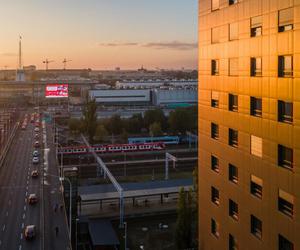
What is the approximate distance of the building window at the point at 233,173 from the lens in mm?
9391

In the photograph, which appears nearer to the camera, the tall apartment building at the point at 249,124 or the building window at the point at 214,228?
the tall apartment building at the point at 249,124

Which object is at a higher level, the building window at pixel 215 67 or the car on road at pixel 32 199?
the building window at pixel 215 67

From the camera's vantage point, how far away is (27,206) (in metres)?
20.8

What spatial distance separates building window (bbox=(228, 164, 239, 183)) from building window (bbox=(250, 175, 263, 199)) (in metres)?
0.68

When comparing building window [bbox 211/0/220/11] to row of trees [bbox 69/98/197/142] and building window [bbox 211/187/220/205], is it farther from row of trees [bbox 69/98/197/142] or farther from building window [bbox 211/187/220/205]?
row of trees [bbox 69/98/197/142]

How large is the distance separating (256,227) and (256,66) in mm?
3269

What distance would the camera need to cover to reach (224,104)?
32.0 ft

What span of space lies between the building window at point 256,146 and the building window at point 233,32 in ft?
7.30

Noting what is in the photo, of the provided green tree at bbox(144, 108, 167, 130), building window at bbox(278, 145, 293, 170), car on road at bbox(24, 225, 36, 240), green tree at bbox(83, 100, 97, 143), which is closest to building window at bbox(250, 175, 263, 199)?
building window at bbox(278, 145, 293, 170)

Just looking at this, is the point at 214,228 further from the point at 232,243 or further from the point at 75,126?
the point at 75,126

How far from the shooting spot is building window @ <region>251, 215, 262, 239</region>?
8.45 m

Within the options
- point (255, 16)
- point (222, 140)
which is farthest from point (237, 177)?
point (255, 16)

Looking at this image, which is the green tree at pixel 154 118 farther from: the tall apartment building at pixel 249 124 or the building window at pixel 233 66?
the building window at pixel 233 66

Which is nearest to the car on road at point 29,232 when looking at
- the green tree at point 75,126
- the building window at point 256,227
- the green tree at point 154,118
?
the building window at point 256,227
